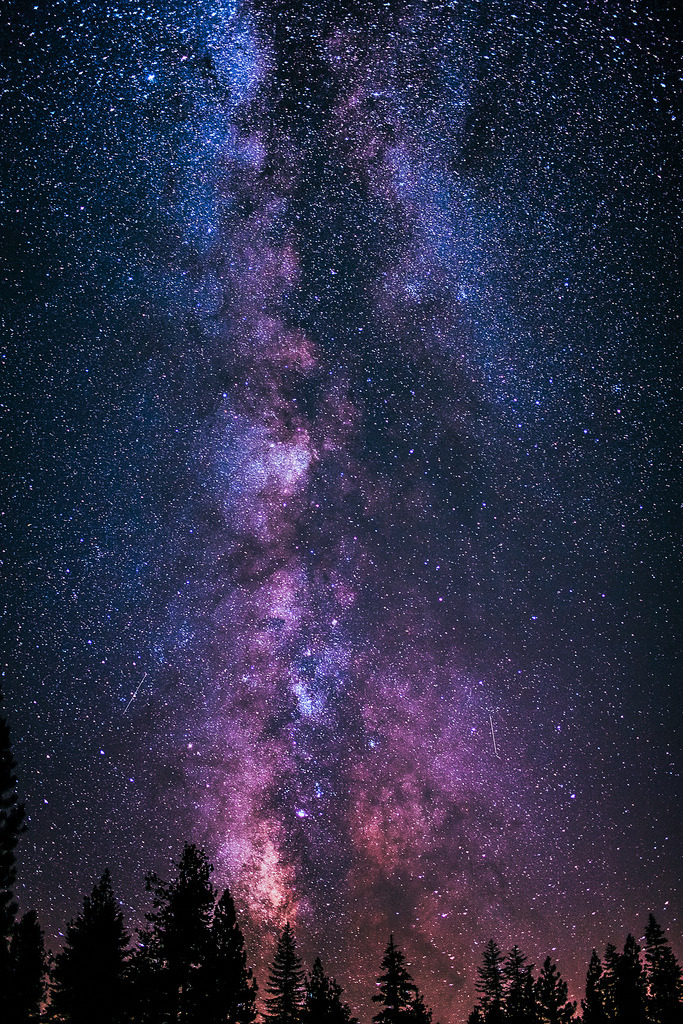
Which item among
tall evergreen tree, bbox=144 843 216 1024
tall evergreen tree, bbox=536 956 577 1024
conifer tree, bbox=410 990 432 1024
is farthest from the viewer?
tall evergreen tree, bbox=536 956 577 1024

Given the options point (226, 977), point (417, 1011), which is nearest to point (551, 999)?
point (417, 1011)

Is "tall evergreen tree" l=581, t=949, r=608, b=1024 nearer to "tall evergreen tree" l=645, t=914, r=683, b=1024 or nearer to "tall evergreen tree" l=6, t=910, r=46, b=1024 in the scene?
"tall evergreen tree" l=645, t=914, r=683, b=1024

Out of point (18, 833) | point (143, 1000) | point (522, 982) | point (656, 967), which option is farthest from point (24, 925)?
point (656, 967)

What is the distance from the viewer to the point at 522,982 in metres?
31.7

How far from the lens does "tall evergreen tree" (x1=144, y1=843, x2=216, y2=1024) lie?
13.4 metres

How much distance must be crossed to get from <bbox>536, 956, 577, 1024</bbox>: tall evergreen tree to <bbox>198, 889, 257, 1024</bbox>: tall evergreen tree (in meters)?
24.3

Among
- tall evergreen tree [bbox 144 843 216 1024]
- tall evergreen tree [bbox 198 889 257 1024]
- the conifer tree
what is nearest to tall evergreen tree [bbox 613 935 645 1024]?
the conifer tree

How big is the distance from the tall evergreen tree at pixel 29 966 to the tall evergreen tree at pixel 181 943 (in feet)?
18.4

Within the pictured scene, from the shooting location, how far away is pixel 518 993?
30.8m

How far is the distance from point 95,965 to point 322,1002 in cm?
1648

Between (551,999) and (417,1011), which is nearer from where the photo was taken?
(417,1011)

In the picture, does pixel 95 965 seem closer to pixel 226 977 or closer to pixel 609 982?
pixel 226 977

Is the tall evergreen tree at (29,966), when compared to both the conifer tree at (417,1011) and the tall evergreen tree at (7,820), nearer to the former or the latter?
the tall evergreen tree at (7,820)

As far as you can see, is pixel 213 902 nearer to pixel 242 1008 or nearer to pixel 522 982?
pixel 242 1008
